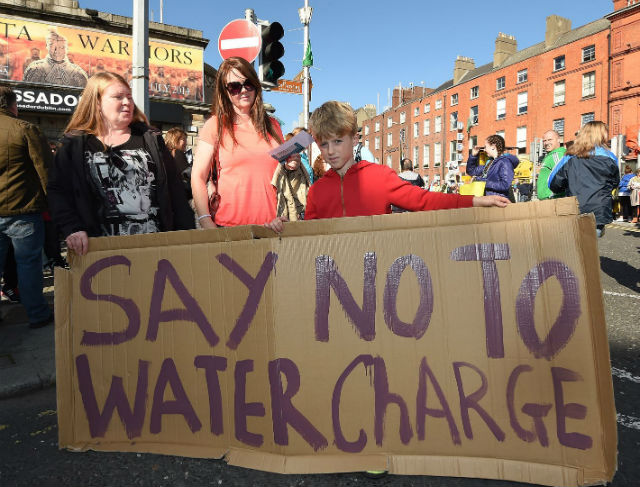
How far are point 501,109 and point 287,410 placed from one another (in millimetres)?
39337

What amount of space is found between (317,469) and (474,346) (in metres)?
0.75

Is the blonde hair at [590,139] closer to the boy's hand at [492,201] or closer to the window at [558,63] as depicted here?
the boy's hand at [492,201]

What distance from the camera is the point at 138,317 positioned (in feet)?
6.47

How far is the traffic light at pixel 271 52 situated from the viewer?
5.58m

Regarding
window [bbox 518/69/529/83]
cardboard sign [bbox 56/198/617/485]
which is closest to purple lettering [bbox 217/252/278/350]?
cardboard sign [bbox 56/198/617/485]

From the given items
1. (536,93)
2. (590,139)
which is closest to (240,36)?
(590,139)

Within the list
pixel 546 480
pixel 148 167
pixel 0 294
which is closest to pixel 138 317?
pixel 148 167

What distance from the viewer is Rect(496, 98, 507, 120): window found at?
3619 cm

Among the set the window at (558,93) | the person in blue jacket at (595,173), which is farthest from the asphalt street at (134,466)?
the window at (558,93)

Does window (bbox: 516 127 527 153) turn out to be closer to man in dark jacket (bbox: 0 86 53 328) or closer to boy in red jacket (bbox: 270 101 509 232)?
man in dark jacket (bbox: 0 86 53 328)

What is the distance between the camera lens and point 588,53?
97.3ft

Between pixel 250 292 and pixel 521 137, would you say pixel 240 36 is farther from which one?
pixel 521 137

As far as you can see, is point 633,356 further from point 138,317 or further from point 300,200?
point 138,317

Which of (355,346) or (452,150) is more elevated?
(452,150)
